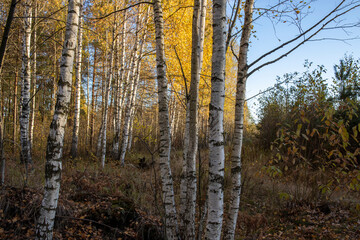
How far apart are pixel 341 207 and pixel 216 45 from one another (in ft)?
→ 18.9

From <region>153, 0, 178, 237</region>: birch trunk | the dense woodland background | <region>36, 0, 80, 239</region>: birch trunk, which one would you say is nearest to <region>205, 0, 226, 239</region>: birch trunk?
the dense woodland background

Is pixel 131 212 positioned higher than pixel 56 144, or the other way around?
pixel 56 144

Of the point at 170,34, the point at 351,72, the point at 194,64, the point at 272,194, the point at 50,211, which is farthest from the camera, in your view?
the point at 351,72

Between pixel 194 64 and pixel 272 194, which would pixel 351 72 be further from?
pixel 194 64

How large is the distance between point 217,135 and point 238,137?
112 cm

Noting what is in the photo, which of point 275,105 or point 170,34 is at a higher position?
point 170,34

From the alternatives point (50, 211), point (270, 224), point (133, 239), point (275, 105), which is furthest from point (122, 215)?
point (275, 105)

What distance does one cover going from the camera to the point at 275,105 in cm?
1066

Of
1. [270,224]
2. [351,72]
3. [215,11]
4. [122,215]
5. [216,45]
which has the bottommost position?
[270,224]

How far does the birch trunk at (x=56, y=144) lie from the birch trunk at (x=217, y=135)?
1.69m

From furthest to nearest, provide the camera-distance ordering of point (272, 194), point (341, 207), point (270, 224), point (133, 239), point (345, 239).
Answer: point (272, 194)
point (341, 207)
point (270, 224)
point (345, 239)
point (133, 239)

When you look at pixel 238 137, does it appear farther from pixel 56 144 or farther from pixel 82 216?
pixel 82 216

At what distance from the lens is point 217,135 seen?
2174 millimetres

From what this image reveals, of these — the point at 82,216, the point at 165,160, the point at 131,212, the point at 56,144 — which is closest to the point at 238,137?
the point at 165,160
